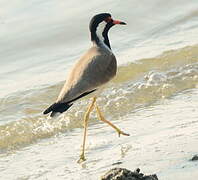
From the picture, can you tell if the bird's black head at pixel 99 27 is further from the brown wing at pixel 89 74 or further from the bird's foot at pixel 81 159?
the bird's foot at pixel 81 159

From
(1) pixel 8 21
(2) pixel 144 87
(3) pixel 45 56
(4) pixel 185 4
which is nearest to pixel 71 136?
(2) pixel 144 87

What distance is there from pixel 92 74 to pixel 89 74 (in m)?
0.03

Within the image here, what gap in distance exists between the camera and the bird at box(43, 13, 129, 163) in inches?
230

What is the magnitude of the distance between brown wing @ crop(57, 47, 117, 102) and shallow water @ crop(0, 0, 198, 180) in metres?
0.53

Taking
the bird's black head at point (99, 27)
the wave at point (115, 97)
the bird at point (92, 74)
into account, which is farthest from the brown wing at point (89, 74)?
the wave at point (115, 97)

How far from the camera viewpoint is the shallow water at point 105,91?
5617 mm

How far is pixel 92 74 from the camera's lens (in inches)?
240

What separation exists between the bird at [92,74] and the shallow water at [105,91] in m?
0.35

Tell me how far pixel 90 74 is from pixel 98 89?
0.65 ft

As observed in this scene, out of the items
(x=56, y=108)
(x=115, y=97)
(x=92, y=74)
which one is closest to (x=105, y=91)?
(x=115, y=97)

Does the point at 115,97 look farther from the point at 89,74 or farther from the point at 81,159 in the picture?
the point at 81,159

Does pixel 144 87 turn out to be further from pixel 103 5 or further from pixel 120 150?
pixel 103 5

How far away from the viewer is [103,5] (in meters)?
11.6

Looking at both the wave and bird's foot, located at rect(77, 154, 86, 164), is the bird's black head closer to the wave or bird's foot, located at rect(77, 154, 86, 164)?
the wave
